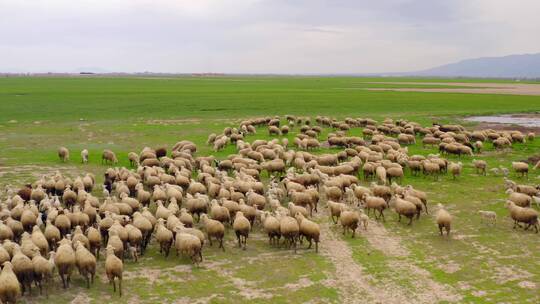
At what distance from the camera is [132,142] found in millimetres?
33469

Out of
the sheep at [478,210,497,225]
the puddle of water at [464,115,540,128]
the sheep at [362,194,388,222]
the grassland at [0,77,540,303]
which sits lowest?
the grassland at [0,77,540,303]

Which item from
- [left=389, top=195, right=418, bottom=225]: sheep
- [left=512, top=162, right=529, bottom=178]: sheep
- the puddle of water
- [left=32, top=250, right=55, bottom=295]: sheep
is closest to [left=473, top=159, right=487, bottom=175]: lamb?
[left=512, top=162, right=529, bottom=178]: sheep

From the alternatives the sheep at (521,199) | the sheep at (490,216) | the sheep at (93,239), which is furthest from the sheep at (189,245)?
the sheep at (521,199)

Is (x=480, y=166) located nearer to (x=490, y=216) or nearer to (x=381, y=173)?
(x=381, y=173)

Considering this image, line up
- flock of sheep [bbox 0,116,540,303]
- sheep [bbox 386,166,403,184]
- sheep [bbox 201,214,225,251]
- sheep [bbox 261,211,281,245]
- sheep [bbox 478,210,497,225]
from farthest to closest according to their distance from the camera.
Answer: sheep [bbox 386,166,403,184]
sheep [bbox 478,210,497,225]
sheep [bbox 261,211,281,245]
sheep [bbox 201,214,225,251]
flock of sheep [bbox 0,116,540,303]

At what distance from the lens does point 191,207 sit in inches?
646

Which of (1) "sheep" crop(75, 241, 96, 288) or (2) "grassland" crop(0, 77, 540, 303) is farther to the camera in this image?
(1) "sheep" crop(75, 241, 96, 288)

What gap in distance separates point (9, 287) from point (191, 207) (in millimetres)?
6959

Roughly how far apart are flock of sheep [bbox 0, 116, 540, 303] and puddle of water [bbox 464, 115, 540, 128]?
927 inches

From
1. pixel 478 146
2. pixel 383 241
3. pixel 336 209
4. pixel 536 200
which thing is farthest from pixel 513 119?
pixel 383 241

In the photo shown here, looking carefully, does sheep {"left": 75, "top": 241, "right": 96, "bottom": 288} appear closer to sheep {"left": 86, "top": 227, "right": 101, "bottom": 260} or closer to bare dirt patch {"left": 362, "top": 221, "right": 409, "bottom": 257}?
sheep {"left": 86, "top": 227, "right": 101, "bottom": 260}

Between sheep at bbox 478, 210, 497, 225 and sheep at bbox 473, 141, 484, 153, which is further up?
sheep at bbox 473, 141, 484, 153

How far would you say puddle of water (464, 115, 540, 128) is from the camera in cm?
4419

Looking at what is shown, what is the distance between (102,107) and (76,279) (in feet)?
161
